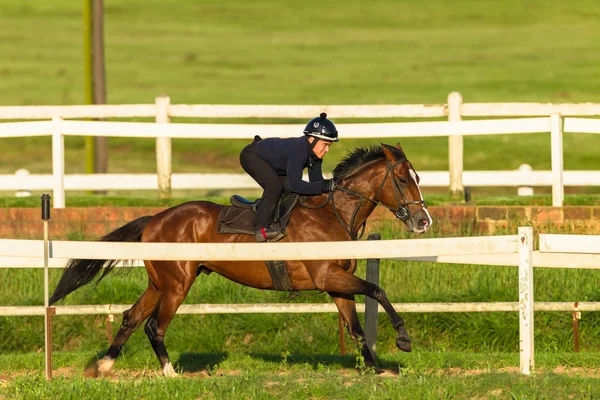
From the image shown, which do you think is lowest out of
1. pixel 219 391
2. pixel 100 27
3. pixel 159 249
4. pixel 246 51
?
pixel 219 391

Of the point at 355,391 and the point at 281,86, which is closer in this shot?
the point at 355,391

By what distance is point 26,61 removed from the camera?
45656 mm

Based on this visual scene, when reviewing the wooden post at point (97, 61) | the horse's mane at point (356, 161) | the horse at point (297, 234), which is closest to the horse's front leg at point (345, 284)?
the horse at point (297, 234)

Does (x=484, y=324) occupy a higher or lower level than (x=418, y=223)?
lower

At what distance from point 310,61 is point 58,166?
107 ft

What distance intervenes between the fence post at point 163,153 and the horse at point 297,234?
14.8 ft

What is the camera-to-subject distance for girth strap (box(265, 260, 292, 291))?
9.75m

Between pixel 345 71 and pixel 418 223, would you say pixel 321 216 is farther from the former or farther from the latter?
pixel 345 71

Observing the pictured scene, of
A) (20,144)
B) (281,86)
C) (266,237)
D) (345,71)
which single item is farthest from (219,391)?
(345,71)

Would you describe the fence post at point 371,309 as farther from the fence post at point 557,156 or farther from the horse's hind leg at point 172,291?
the fence post at point 557,156

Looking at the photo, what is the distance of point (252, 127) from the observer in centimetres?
1404

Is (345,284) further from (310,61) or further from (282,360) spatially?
(310,61)

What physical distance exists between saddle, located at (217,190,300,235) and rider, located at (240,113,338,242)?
0.19ft

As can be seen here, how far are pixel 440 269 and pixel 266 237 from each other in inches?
123
